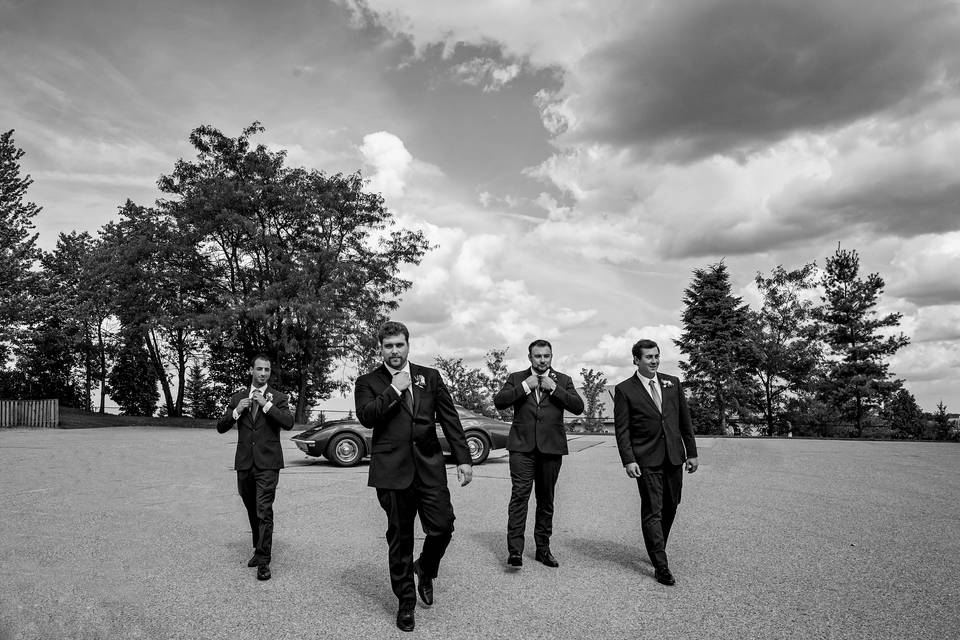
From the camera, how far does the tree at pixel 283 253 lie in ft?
89.5

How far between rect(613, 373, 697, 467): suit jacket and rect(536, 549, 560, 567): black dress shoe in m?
0.94

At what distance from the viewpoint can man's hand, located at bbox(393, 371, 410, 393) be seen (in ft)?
12.5

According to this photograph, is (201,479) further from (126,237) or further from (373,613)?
(126,237)

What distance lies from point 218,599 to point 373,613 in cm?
107

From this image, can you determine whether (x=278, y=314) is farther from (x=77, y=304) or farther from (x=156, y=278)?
(x=77, y=304)

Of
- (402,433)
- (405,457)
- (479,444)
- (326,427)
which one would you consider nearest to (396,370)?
(402,433)

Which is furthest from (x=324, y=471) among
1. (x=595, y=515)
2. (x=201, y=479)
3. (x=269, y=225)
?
(x=269, y=225)

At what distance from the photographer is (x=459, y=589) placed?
437cm

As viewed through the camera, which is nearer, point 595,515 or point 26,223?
point 595,515

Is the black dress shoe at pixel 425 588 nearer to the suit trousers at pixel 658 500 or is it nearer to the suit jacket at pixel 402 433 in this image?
the suit jacket at pixel 402 433

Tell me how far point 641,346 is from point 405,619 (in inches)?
107

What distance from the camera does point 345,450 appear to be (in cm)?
1177

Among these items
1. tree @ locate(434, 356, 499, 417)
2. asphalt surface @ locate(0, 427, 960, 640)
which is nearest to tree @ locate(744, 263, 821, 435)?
tree @ locate(434, 356, 499, 417)

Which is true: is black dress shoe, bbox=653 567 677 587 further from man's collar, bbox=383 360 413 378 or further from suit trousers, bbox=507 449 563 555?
man's collar, bbox=383 360 413 378
